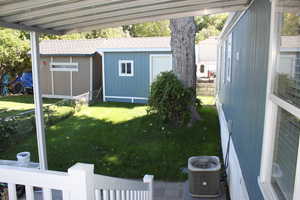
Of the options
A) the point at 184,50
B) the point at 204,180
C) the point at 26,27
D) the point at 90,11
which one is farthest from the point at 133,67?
the point at 90,11

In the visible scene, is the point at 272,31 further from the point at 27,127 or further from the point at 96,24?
the point at 27,127

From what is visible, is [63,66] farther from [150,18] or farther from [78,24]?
[150,18]

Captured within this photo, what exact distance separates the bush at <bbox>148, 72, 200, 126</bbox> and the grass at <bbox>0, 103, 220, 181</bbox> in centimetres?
38

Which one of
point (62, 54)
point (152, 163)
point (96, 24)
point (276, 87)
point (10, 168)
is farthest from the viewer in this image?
point (62, 54)

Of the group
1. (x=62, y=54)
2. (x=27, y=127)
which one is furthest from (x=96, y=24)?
(x=62, y=54)

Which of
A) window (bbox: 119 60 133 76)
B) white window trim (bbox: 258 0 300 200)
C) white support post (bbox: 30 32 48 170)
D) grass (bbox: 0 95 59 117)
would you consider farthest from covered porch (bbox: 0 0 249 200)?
window (bbox: 119 60 133 76)

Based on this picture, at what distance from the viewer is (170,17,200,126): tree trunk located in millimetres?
8094

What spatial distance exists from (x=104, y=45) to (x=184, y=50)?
276 inches

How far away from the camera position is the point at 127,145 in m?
7.31

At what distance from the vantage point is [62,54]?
567 inches

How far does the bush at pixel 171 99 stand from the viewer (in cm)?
781

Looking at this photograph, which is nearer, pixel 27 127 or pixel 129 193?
pixel 129 193

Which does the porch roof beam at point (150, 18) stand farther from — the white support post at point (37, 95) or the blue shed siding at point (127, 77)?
the blue shed siding at point (127, 77)

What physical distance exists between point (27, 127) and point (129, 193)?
7.04m
